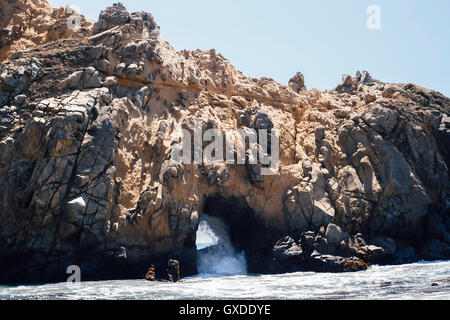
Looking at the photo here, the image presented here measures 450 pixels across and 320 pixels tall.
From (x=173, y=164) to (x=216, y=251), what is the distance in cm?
650

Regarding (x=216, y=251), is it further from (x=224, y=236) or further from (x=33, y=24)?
(x=33, y=24)

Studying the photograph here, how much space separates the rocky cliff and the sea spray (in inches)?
23.9

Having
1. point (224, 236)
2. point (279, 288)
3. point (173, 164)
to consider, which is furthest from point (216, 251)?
point (279, 288)

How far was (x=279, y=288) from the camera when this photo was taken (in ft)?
57.6

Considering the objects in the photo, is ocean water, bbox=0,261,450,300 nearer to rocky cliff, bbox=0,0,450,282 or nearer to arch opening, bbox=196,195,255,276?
rocky cliff, bbox=0,0,450,282

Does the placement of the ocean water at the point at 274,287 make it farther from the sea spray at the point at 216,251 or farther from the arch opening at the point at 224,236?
the arch opening at the point at 224,236

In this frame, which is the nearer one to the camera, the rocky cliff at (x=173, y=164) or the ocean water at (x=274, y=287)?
the ocean water at (x=274, y=287)

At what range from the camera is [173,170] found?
2356 cm

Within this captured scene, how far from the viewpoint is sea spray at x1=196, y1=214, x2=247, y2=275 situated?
25453mm

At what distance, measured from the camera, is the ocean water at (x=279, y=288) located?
1488 cm

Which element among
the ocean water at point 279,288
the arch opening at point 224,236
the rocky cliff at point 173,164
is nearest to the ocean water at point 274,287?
the ocean water at point 279,288

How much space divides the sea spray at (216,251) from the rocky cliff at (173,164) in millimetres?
606

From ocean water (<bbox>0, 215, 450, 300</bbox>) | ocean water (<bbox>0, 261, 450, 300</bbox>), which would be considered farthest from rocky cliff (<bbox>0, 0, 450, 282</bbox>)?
ocean water (<bbox>0, 261, 450, 300</bbox>)

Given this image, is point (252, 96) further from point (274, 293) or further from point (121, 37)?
point (274, 293)
